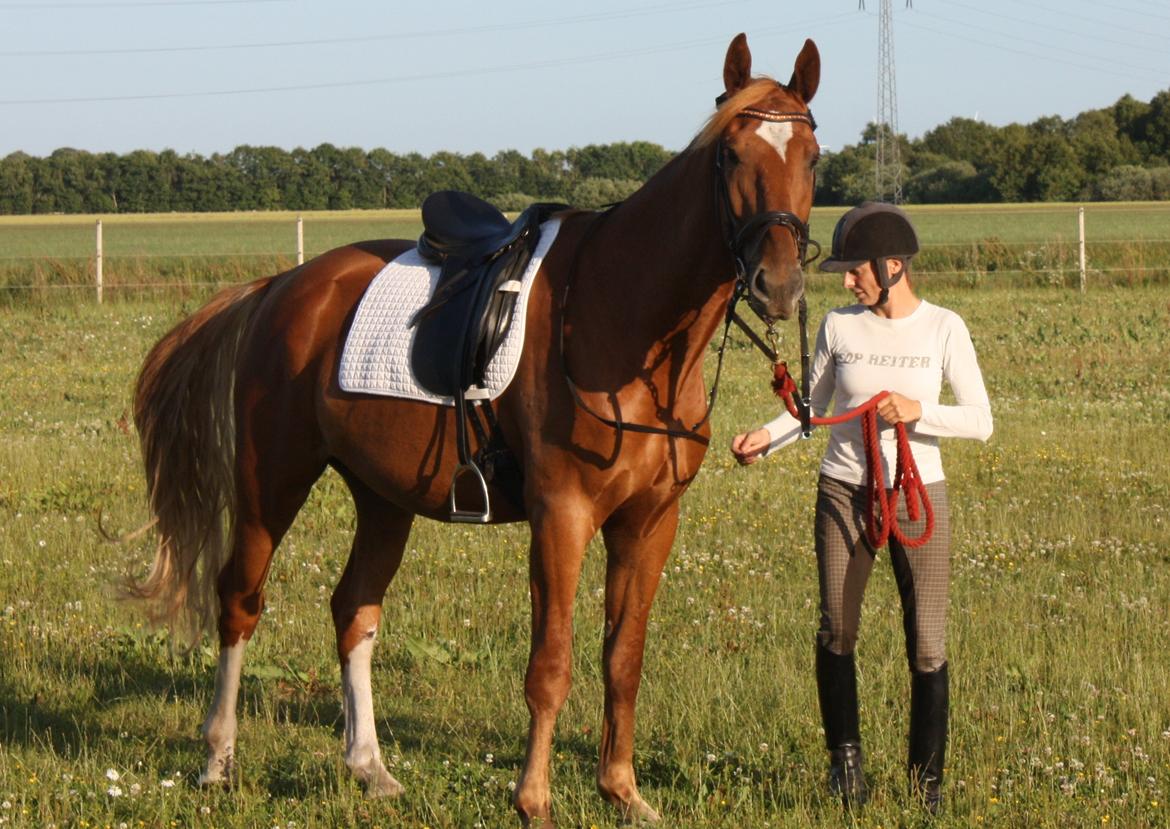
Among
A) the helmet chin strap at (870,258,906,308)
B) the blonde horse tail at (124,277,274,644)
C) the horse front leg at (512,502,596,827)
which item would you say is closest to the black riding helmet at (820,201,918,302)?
the helmet chin strap at (870,258,906,308)

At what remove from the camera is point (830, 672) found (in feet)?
15.6

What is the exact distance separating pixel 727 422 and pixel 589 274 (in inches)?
302

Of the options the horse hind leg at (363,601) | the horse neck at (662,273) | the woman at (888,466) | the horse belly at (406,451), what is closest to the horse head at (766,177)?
the horse neck at (662,273)

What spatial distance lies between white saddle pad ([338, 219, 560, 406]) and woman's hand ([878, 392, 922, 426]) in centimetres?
125

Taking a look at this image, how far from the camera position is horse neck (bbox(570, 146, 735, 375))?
169 inches

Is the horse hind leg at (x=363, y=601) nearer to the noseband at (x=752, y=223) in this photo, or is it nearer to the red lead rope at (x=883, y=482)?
the red lead rope at (x=883, y=482)

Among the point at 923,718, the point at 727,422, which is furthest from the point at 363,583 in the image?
the point at 727,422

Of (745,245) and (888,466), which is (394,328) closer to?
(745,245)

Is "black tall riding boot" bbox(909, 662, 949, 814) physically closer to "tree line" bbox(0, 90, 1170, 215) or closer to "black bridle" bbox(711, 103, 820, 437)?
"black bridle" bbox(711, 103, 820, 437)

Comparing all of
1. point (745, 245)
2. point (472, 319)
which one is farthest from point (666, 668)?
point (745, 245)

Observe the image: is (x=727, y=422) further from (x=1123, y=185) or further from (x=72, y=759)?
(x=1123, y=185)

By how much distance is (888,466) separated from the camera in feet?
15.5

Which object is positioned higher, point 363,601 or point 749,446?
point 749,446

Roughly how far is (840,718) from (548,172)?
2487 inches
